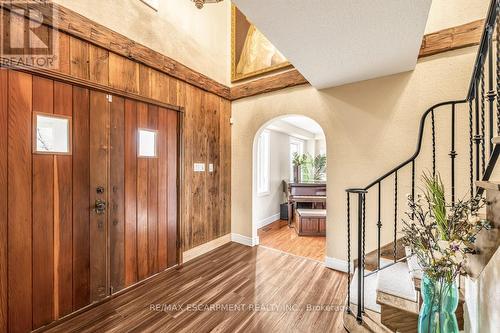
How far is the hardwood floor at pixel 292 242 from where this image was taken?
3.44m

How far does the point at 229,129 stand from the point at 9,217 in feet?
9.41

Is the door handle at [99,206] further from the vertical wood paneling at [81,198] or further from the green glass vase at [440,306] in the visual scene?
the green glass vase at [440,306]

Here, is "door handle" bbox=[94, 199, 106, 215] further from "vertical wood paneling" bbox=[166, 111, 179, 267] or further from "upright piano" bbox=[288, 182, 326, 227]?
"upright piano" bbox=[288, 182, 326, 227]

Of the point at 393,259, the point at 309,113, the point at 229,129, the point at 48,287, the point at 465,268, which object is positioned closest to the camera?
the point at 465,268

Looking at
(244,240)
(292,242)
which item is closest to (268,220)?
(292,242)

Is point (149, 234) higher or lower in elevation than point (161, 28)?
lower

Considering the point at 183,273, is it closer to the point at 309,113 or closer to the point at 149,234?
the point at 149,234

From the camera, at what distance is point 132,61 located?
247 centimetres

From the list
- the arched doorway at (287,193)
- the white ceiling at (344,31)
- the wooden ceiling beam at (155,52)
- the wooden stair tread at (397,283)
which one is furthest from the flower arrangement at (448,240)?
the arched doorway at (287,193)

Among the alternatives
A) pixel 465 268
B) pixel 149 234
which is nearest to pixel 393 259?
pixel 465 268

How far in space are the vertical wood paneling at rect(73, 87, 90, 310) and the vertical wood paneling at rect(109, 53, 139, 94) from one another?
0.32m

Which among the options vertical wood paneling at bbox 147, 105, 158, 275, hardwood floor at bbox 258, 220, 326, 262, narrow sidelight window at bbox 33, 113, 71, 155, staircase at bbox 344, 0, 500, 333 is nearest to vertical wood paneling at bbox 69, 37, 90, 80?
narrow sidelight window at bbox 33, 113, 71, 155

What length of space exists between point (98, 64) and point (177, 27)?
4.26 feet

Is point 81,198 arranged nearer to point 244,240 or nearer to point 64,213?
point 64,213
